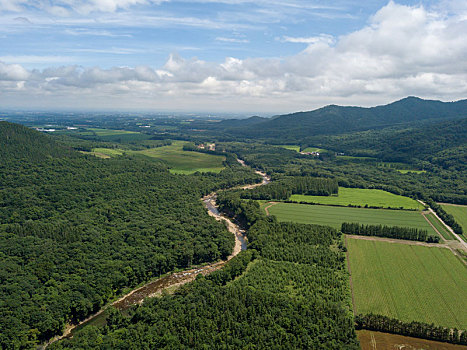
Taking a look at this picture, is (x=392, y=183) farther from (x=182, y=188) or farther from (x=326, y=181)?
(x=182, y=188)

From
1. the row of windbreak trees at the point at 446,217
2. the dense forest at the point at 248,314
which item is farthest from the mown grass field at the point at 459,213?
the dense forest at the point at 248,314

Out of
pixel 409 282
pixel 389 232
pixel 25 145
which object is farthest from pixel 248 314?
pixel 25 145

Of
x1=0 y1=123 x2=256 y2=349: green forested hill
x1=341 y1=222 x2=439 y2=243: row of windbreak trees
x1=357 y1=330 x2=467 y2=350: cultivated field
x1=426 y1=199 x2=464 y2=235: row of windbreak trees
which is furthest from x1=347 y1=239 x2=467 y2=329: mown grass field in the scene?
x1=0 y1=123 x2=256 y2=349: green forested hill

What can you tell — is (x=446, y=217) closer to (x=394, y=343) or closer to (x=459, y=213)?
(x=459, y=213)

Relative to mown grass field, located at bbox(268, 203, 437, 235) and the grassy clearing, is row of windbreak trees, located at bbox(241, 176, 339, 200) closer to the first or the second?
mown grass field, located at bbox(268, 203, 437, 235)

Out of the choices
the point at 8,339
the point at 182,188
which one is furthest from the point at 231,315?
the point at 182,188

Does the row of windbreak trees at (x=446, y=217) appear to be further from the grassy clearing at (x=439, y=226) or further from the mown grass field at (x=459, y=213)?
the grassy clearing at (x=439, y=226)
